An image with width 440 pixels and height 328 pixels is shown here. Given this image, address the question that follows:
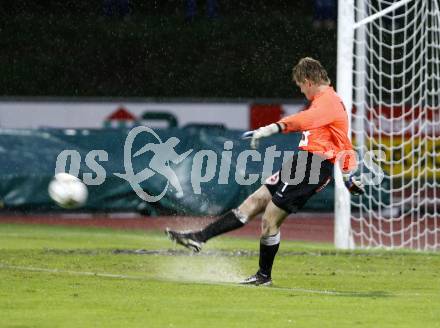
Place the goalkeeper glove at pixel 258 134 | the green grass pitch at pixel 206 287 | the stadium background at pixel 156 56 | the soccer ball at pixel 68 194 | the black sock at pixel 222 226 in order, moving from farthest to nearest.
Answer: the stadium background at pixel 156 56 < the soccer ball at pixel 68 194 < the black sock at pixel 222 226 < the goalkeeper glove at pixel 258 134 < the green grass pitch at pixel 206 287

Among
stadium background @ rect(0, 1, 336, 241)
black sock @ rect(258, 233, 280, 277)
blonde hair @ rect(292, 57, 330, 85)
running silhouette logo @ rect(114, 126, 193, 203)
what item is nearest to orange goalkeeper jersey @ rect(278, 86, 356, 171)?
blonde hair @ rect(292, 57, 330, 85)

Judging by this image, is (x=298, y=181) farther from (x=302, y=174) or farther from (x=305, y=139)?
(x=305, y=139)

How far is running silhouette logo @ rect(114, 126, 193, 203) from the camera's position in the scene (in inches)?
805

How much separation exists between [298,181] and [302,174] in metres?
0.08

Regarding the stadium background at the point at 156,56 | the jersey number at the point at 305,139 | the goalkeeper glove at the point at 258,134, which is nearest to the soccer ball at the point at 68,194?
the jersey number at the point at 305,139

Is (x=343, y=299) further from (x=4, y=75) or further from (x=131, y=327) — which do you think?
(x=4, y=75)

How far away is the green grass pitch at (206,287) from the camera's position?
795 cm

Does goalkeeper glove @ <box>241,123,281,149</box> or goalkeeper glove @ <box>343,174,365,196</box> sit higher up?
goalkeeper glove @ <box>241,123,281,149</box>

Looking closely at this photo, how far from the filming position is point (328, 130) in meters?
10.1

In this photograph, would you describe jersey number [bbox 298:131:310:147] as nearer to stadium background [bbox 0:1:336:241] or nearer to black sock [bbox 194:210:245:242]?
black sock [bbox 194:210:245:242]

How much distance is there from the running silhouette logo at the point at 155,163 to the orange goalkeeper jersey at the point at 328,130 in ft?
33.6

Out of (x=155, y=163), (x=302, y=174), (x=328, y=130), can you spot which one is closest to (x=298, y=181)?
(x=302, y=174)

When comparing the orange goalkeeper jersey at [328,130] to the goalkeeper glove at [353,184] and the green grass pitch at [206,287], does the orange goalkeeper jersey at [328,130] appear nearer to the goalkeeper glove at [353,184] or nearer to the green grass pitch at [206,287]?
the goalkeeper glove at [353,184]

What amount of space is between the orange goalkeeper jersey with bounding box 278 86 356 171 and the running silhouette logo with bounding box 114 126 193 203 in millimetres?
10254
